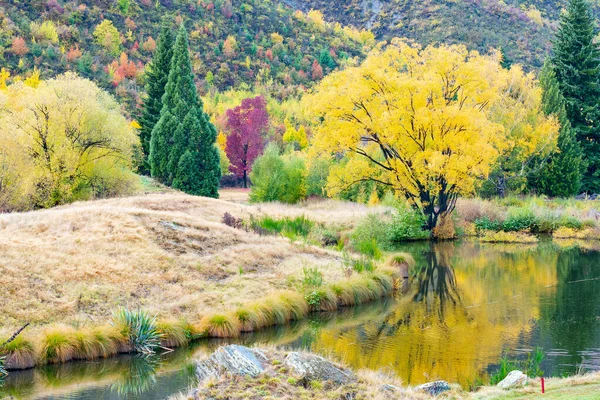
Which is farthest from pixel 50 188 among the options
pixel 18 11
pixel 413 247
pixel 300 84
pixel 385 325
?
pixel 300 84

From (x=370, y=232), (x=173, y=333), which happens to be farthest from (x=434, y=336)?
(x=370, y=232)

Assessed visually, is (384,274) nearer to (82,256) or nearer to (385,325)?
(385,325)

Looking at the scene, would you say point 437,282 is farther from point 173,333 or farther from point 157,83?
point 157,83

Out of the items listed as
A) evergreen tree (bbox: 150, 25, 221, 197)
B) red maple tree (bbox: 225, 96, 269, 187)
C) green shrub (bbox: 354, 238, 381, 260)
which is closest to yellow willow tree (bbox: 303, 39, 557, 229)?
green shrub (bbox: 354, 238, 381, 260)

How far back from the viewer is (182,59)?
45.4 m

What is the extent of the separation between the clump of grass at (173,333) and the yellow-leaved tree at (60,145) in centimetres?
1743

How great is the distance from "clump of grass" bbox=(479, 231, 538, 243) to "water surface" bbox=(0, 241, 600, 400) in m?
9.09

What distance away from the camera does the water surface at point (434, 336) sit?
13.4 m

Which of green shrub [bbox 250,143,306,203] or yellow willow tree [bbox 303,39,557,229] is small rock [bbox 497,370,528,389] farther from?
green shrub [bbox 250,143,306,203]

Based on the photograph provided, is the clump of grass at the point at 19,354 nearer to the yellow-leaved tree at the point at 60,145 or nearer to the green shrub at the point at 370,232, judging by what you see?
the green shrub at the point at 370,232

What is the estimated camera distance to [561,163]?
1822 inches

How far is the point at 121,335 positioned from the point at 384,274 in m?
9.94

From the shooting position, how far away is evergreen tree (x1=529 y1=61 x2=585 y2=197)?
4619 cm

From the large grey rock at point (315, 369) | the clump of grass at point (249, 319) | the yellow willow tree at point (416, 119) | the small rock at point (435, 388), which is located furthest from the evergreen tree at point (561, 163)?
the large grey rock at point (315, 369)
